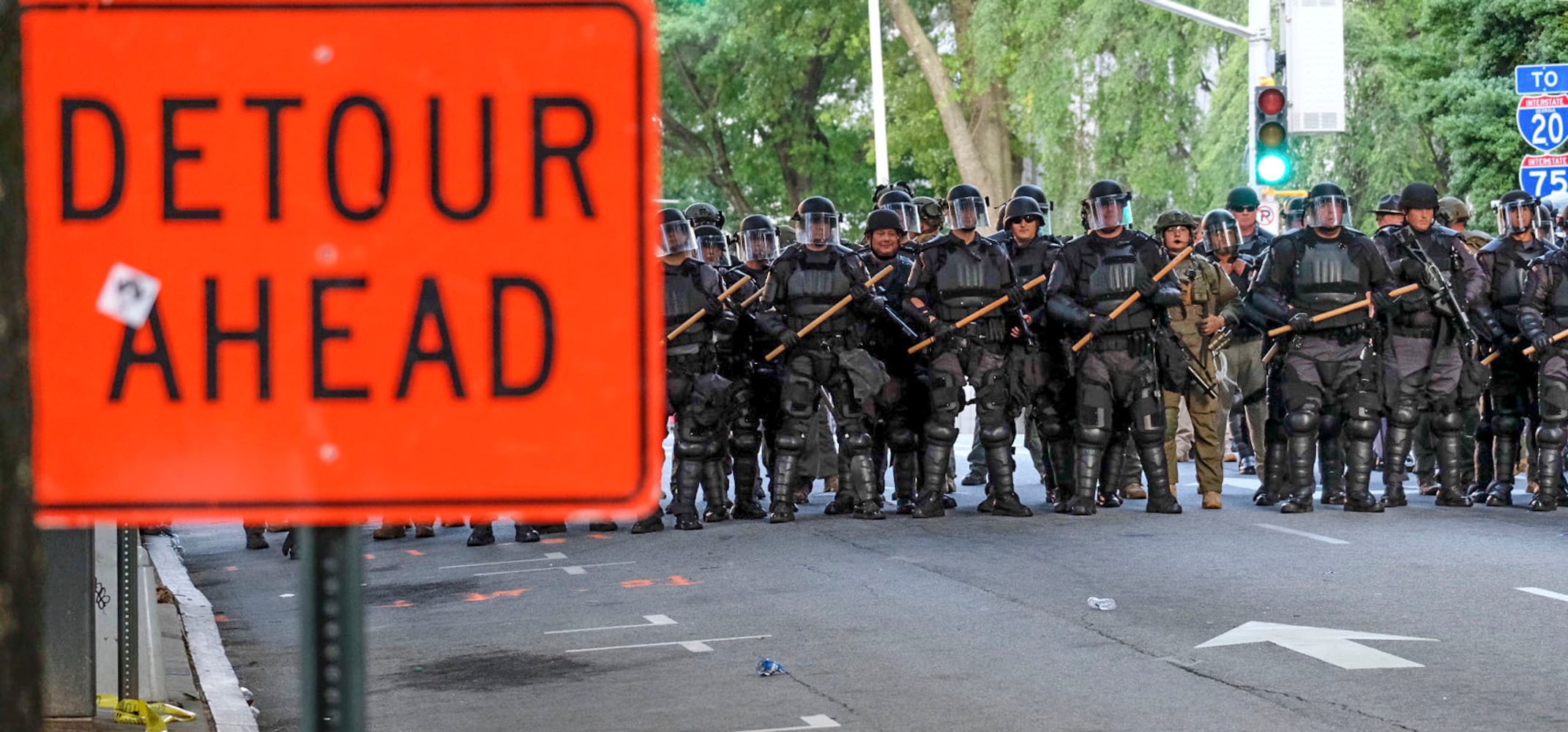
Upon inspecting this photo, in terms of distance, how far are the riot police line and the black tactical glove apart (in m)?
0.05

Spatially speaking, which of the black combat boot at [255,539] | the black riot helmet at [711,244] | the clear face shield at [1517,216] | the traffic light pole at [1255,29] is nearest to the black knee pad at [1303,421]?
the clear face shield at [1517,216]

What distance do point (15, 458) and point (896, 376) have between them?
544 inches

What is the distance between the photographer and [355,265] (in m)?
2.54

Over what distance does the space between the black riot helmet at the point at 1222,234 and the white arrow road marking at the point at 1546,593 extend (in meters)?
7.12

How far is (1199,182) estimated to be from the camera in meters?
→ 32.2

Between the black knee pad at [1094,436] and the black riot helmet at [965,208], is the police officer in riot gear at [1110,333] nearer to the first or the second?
the black knee pad at [1094,436]

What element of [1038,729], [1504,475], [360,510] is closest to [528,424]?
[360,510]

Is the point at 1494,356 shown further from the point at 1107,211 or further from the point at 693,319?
the point at 693,319

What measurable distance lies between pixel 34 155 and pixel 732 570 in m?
9.99

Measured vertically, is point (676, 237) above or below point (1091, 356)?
above

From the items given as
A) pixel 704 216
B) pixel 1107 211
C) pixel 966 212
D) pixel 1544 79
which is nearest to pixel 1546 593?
pixel 1107 211

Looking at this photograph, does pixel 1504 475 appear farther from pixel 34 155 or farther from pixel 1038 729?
pixel 34 155

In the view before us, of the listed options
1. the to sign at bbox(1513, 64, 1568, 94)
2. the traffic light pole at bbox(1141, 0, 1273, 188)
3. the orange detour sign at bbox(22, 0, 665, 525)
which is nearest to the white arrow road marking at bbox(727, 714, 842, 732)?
the orange detour sign at bbox(22, 0, 665, 525)

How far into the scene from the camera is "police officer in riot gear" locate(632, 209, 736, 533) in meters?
15.0
